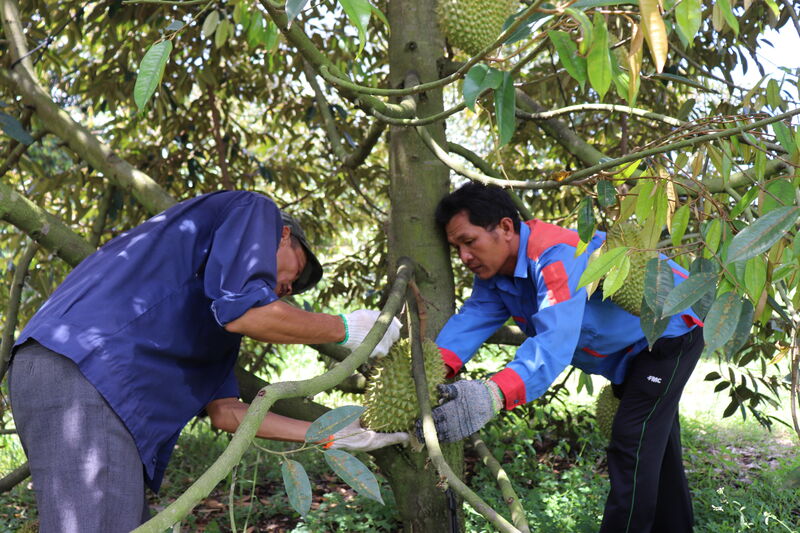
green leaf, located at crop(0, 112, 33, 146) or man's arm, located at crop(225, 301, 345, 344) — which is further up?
green leaf, located at crop(0, 112, 33, 146)

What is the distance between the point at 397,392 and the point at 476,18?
96cm

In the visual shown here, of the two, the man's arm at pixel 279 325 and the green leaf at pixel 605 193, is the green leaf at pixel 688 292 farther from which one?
the man's arm at pixel 279 325

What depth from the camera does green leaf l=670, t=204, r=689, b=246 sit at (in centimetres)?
132

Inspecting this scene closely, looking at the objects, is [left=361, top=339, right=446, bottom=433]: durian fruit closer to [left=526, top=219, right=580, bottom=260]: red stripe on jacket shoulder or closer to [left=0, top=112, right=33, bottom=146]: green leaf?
[left=526, top=219, right=580, bottom=260]: red stripe on jacket shoulder

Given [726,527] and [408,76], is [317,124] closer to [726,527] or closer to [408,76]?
[408,76]

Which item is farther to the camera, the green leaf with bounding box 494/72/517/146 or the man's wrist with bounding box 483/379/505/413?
the man's wrist with bounding box 483/379/505/413

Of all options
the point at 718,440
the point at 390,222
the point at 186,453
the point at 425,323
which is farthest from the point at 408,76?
the point at 718,440

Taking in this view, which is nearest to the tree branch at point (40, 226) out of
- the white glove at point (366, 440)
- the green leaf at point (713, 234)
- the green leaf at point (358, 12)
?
the white glove at point (366, 440)

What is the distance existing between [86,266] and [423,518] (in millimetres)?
1136

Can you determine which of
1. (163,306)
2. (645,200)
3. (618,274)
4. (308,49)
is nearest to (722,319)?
(618,274)

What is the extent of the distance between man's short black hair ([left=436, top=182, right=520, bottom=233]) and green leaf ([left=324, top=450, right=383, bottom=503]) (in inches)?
44.6

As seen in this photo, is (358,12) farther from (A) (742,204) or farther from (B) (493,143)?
(B) (493,143)

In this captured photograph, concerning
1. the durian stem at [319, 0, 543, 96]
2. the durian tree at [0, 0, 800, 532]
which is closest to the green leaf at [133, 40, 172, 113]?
the durian tree at [0, 0, 800, 532]

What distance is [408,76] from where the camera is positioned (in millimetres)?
2191
